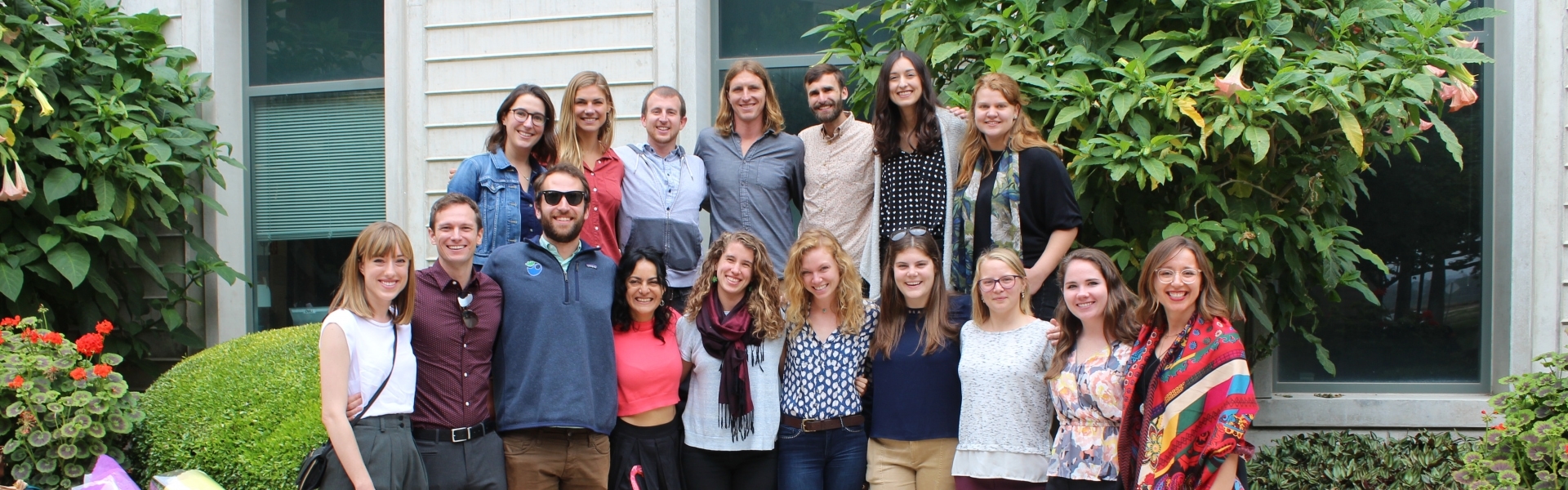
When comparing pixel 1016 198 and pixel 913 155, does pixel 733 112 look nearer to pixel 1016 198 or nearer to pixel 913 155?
pixel 913 155

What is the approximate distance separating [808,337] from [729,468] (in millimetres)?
587

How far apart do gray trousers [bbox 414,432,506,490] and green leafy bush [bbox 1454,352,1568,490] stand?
3802 mm

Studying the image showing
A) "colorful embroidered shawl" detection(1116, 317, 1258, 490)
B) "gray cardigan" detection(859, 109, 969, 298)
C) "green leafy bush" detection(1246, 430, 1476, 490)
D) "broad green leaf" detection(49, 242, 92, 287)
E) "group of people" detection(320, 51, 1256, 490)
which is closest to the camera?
"colorful embroidered shawl" detection(1116, 317, 1258, 490)

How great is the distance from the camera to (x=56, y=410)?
4.95 meters

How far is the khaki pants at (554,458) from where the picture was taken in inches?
151

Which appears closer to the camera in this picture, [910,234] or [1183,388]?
[1183,388]

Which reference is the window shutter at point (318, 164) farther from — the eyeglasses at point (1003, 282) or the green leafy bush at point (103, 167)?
the eyeglasses at point (1003, 282)

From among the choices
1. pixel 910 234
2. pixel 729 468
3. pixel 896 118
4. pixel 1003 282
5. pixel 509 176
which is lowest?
pixel 729 468

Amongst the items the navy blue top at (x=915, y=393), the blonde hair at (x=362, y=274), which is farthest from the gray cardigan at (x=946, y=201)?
the blonde hair at (x=362, y=274)

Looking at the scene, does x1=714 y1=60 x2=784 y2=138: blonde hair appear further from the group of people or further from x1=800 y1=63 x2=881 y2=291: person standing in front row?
x1=800 y1=63 x2=881 y2=291: person standing in front row

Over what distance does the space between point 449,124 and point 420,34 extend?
65cm

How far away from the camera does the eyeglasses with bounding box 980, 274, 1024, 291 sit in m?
3.71

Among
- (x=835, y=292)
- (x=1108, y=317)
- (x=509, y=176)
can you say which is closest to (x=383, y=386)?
(x=509, y=176)

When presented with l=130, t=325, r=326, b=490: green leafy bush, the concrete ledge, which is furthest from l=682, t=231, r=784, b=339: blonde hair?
the concrete ledge
